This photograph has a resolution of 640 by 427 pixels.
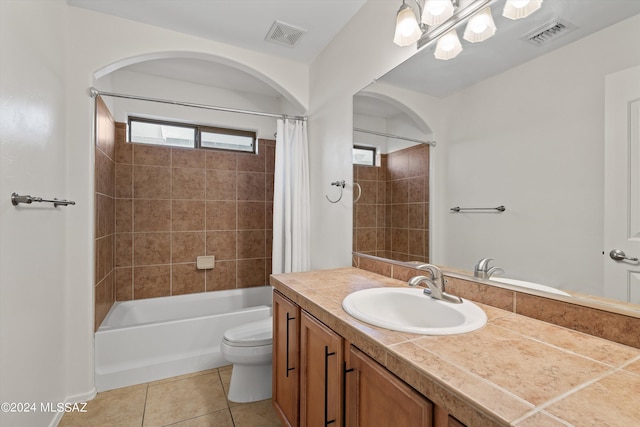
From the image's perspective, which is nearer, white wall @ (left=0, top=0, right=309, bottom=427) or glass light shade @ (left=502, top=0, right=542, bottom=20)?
A: glass light shade @ (left=502, top=0, right=542, bottom=20)

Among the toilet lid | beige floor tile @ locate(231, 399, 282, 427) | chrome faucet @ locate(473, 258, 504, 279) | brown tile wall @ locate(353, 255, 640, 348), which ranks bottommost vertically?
beige floor tile @ locate(231, 399, 282, 427)

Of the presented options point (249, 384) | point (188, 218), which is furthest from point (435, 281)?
point (188, 218)

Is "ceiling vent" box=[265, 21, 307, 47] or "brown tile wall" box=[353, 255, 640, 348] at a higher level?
"ceiling vent" box=[265, 21, 307, 47]

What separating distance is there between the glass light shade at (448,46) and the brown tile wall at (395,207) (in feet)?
1.37

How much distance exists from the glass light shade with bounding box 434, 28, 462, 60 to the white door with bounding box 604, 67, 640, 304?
0.61m

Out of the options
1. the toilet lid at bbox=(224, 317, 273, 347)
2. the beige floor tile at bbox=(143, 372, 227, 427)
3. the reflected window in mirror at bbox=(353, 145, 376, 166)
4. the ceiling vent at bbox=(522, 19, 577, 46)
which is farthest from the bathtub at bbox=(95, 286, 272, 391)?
the ceiling vent at bbox=(522, 19, 577, 46)

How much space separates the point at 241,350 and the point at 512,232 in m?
1.66

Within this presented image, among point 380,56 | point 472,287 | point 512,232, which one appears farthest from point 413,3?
point 472,287

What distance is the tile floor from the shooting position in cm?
171

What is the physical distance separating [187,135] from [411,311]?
2923 millimetres

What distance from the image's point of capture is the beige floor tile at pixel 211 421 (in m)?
1.69

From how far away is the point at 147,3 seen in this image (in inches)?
74.2

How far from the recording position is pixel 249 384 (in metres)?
1.93

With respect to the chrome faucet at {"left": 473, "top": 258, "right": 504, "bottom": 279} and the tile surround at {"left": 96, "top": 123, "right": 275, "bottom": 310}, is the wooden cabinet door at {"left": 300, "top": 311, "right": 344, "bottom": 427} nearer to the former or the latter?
the chrome faucet at {"left": 473, "top": 258, "right": 504, "bottom": 279}
